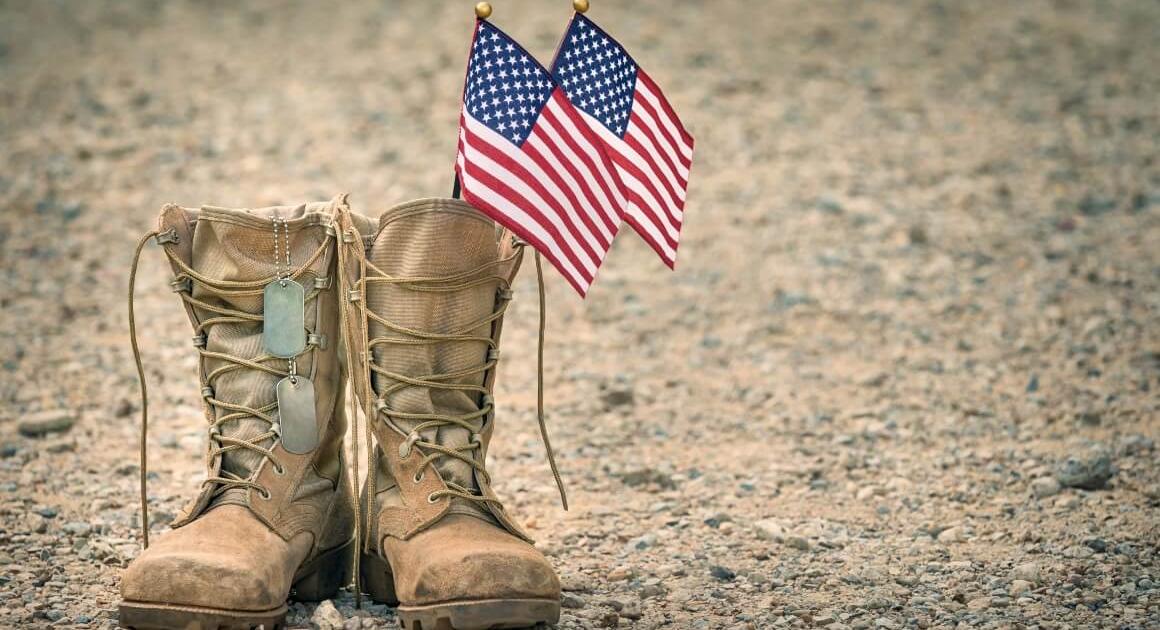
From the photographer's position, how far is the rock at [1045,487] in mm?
4164

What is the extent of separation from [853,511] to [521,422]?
1.46 meters

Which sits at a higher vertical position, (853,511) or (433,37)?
(433,37)

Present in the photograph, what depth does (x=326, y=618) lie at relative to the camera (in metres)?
3.14

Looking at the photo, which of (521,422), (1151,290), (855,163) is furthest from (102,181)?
(1151,290)

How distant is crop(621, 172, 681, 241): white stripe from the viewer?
11.5 ft

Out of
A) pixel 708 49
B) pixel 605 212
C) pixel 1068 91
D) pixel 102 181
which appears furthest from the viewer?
pixel 708 49

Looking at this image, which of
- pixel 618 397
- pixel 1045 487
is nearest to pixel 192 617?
pixel 618 397

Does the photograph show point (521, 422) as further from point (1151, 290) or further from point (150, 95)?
point (150, 95)

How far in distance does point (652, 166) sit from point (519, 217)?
0.57 m

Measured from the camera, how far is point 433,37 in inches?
405

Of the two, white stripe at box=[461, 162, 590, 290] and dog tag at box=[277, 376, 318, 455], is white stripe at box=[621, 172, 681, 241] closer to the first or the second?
white stripe at box=[461, 162, 590, 290]

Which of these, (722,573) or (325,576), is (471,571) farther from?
(722,573)

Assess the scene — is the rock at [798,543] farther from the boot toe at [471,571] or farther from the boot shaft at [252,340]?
the boot shaft at [252,340]

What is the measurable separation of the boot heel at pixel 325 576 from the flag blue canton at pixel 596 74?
1.34 m
